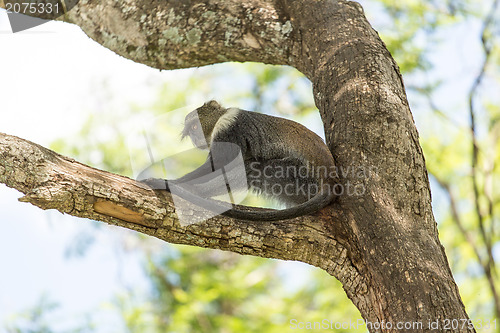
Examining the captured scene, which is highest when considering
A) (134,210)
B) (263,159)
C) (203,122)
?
(203,122)

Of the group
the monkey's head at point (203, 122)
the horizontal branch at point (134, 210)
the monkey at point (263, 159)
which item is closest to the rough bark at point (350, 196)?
the horizontal branch at point (134, 210)

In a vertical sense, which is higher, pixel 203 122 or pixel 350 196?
pixel 203 122

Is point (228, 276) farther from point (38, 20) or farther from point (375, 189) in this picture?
point (375, 189)

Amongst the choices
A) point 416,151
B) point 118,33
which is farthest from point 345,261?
point 118,33

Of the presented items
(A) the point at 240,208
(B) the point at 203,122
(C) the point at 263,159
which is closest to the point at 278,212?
(A) the point at 240,208

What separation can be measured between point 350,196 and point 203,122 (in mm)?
2014

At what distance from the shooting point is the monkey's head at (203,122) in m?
4.79

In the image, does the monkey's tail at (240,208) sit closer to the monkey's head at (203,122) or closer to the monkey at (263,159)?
the monkey at (263,159)

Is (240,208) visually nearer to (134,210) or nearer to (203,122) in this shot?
(134,210)

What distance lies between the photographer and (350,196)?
332 cm

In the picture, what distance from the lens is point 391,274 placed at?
2.93 m

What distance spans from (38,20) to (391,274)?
4.66m

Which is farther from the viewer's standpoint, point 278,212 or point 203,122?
point 203,122

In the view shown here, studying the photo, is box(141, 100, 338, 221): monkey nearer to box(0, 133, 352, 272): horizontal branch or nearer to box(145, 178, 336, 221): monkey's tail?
box(145, 178, 336, 221): monkey's tail
